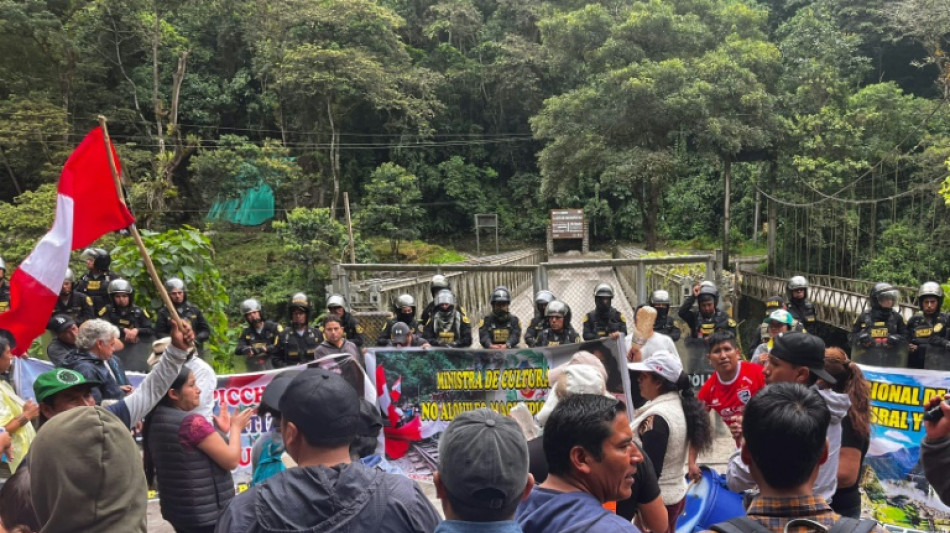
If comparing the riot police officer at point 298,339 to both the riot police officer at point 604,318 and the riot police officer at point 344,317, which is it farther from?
the riot police officer at point 604,318

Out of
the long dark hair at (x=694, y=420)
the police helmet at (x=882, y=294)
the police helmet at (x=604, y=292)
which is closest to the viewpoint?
the long dark hair at (x=694, y=420)

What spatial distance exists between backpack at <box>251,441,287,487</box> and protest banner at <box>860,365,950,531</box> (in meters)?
4.46

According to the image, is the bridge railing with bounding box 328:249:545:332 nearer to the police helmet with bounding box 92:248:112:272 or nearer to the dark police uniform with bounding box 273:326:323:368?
the dark police uniform with bounding box 273:326:323:368

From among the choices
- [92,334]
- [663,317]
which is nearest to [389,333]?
[663,317]

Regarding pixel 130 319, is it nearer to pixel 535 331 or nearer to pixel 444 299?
pixel 444 299

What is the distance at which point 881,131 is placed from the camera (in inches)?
1081

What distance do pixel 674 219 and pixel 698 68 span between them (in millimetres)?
16729

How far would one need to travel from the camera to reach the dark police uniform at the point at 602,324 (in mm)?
8711

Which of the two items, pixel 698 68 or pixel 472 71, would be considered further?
pixel 472 71

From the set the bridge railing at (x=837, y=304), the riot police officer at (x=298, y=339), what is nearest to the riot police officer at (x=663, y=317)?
the riot police officer at (x=298, y=339)

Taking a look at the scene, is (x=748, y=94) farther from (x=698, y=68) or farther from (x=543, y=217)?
(x=543, y=217)

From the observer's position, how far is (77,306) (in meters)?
8.89

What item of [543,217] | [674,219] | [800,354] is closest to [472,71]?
[543,217]

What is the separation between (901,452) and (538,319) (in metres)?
4.29
